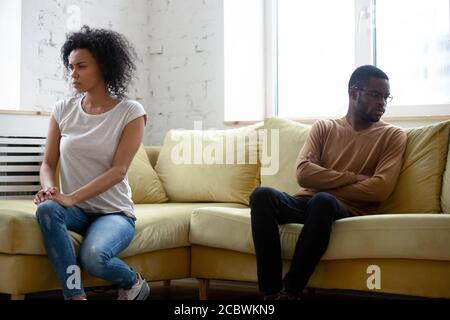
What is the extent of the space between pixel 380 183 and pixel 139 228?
3.08 ft

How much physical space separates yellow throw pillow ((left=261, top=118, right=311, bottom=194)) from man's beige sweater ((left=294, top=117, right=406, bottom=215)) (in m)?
0.24

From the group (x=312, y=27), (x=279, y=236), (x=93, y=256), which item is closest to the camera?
(x=93, y=256)

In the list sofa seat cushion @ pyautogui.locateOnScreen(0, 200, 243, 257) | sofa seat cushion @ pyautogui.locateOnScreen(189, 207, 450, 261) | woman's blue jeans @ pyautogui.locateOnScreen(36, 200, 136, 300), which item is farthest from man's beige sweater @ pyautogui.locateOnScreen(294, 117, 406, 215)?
woman's blue jeans @ pyautogui.locateOnScreen(36, 200, 136, 300)

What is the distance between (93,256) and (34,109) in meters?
1.68

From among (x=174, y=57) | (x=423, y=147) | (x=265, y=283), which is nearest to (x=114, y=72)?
(x=265, y=283)

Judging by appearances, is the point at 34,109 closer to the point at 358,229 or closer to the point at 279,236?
the point at 279,236

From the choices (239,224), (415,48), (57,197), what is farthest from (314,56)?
(57,197)

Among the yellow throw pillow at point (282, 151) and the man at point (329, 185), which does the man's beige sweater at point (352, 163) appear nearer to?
the man at point (329, 185)

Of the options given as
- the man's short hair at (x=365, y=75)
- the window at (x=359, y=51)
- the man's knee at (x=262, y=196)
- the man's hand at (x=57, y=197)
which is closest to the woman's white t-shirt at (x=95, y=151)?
the man's hand at (x=57, y=197)

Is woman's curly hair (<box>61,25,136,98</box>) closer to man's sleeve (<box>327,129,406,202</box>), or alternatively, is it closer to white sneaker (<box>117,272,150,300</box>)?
white sneaker (<box>117,272,150,300</box>)

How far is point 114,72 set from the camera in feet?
8.89

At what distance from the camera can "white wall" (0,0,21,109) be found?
373 cm

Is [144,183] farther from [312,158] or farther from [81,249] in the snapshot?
[81,249]

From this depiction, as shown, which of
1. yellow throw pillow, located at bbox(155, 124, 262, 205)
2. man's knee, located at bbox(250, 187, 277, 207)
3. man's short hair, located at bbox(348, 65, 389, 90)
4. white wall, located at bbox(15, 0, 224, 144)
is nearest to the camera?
man's knee, located at bbox(250, 187, 277, 207)
